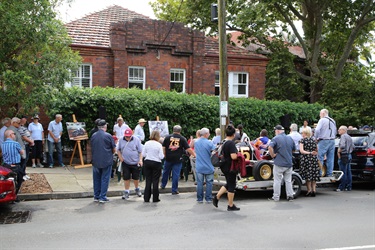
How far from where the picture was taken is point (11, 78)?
1011 cm

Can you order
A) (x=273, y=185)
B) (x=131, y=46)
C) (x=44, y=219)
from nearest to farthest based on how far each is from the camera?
(x=44, y=219)
(x=273, y=185)
(x=131, y=46)

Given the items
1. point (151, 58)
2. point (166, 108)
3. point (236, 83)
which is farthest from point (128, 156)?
point (236, 83)

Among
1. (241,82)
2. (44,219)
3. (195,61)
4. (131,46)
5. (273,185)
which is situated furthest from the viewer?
(241,82)

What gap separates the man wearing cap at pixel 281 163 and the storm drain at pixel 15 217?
5.79 m

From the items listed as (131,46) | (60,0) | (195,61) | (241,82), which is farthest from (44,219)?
(241,82)

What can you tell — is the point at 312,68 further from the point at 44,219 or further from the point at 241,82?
the point at 44,219

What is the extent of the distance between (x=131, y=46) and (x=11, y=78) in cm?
1025

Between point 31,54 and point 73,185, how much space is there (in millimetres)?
3761

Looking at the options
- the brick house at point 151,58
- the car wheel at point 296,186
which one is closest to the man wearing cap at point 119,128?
the brick house at point 151,58

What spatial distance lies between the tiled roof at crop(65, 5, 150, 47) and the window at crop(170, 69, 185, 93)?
3.57 meters

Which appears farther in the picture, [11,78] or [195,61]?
[195,61]

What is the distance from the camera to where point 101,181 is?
10.3 m

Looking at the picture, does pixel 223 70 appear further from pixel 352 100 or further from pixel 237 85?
pixel 352 100

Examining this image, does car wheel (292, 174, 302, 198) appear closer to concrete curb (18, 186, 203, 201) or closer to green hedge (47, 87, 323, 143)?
concrete curb (18, 186, 203, 201)
